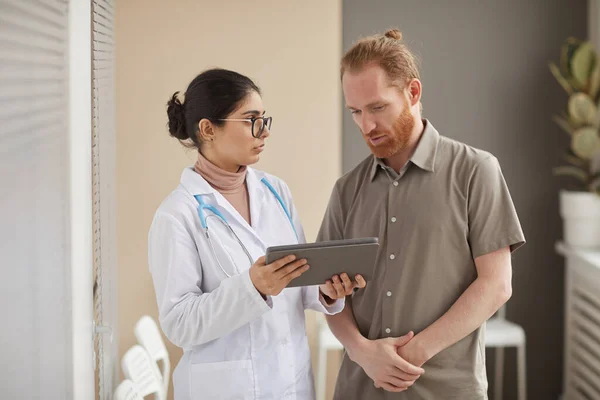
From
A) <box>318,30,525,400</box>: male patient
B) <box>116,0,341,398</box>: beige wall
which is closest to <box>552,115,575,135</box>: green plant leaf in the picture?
<box>116,0,341,398</box>: beige wall

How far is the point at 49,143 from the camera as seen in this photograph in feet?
5.14

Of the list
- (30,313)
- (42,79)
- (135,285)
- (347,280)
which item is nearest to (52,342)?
(30,313)

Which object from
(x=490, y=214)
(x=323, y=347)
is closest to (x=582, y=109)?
(x=323, y=347)

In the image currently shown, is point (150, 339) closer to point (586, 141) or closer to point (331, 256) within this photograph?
point (331, 256)

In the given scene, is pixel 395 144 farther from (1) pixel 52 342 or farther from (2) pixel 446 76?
(2) pixel 446 76

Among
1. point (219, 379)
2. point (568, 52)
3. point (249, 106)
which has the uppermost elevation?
point (568, 52)

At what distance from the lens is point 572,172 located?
3.85 m

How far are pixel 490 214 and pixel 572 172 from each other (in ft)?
7.29

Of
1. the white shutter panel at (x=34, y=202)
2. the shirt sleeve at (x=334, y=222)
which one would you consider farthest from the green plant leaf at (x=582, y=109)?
the white shutter panel at (x=34, y=202)

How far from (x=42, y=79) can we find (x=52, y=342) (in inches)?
21.9

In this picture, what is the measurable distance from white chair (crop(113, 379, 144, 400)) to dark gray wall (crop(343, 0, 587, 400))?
193 cm

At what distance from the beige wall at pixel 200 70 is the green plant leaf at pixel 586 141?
123 centimetres

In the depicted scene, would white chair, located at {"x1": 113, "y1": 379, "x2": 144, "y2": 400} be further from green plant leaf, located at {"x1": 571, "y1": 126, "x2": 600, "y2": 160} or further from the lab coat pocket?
green plant leaf, located at {"x1": 571, "y1": 126, "x2": 600, "y2": 160}

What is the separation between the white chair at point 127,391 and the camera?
2234 mm
